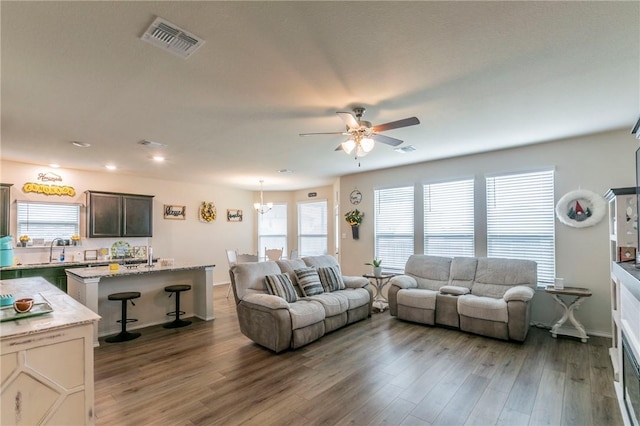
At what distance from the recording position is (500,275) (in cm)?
459

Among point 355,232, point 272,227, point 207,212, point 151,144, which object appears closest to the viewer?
point 151,144

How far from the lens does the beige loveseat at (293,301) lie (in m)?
3.60

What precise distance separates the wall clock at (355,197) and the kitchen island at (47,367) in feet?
17.4

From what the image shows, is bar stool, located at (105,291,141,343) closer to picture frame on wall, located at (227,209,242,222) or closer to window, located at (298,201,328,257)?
picture frame on wall, located at (227,209,242,222)

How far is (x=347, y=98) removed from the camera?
291cm

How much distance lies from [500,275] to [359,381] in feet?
9.49

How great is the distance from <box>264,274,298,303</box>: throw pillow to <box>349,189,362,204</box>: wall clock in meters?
A: 3.00

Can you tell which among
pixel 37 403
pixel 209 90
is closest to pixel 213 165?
pixel 209 90

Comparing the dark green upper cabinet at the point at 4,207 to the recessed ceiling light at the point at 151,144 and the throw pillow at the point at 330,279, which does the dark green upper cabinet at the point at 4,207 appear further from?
the throw pillow at the point at 330,279

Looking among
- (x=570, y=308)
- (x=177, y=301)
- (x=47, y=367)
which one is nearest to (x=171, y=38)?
(x=47, y=367)

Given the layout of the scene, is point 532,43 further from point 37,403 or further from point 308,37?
point 37,403

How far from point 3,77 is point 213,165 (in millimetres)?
3380

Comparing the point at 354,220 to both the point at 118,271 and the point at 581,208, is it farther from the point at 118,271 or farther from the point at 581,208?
the point at 118,271

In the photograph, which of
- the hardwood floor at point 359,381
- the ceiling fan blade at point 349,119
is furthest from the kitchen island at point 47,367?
the ceiling fan blade at point 349,119
